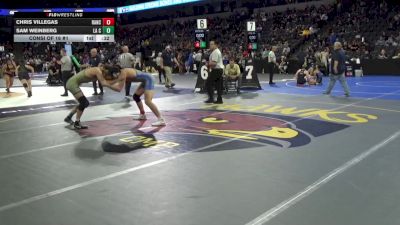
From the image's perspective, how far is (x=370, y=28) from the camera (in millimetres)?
27484

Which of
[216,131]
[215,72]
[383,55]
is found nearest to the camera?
[216,131]

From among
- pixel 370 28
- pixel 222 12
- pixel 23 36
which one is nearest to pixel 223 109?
pixel 23 36

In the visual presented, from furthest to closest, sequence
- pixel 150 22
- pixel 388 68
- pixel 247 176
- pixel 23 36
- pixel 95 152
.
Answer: pixel 150 22 → pixel 388 68 → pixel 23 36 → pixel 95 152 → pixel 247 176

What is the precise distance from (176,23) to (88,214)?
40943 millimetres

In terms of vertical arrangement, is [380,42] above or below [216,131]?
above

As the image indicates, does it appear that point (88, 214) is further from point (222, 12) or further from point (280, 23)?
point (222, 12)
